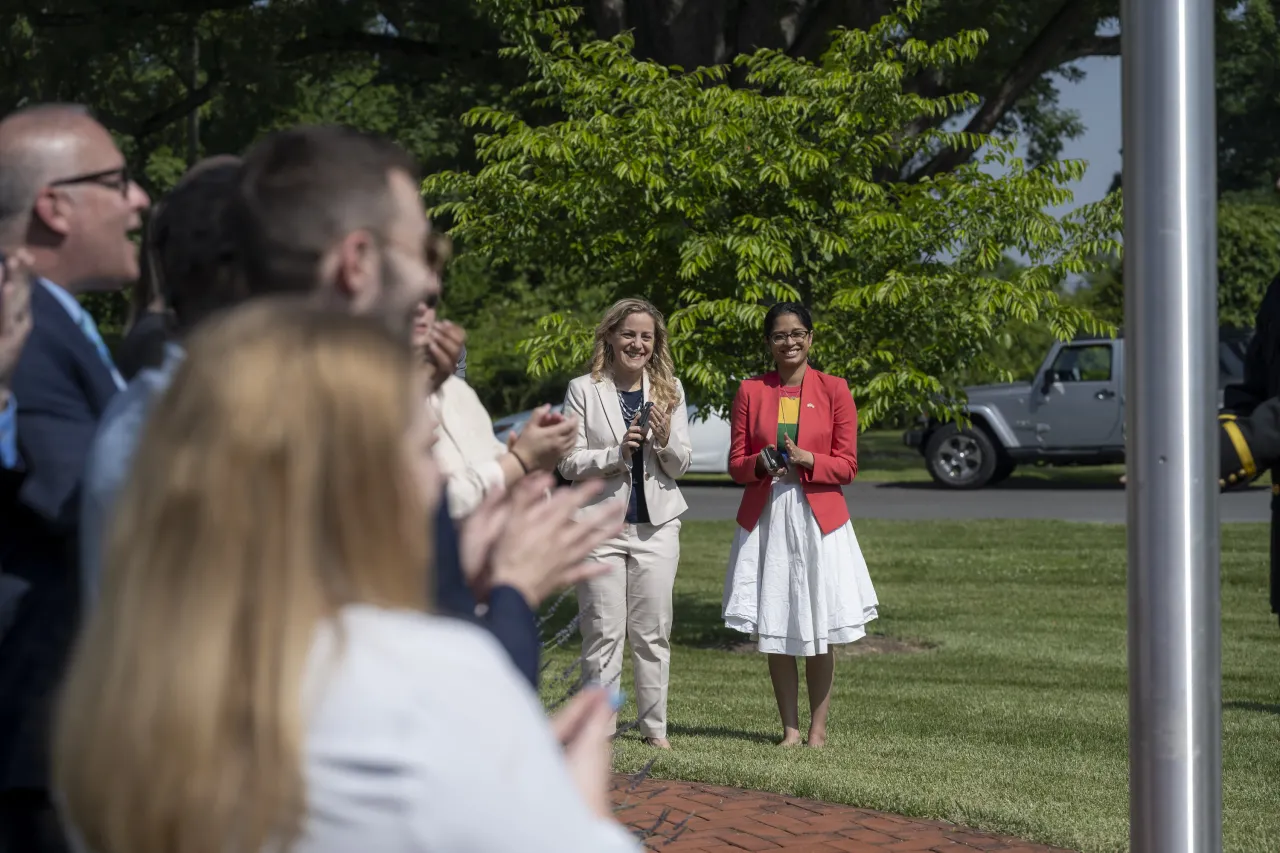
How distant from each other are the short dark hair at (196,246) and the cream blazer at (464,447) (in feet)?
1.85

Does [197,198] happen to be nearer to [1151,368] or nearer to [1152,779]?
[1151,368]

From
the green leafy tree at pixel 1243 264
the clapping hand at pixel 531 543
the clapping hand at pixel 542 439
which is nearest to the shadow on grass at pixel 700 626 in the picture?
the clapping hand at pixel 542 439

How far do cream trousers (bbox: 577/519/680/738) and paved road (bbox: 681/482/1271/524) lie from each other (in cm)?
1227

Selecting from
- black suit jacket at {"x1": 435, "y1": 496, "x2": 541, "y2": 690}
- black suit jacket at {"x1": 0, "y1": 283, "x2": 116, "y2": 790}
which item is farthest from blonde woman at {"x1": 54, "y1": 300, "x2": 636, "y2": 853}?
black suit jacket at {"x1": 0, "y1": 283, "x2": 116, "y2": 790}

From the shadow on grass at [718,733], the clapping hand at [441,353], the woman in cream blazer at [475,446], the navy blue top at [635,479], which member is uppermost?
the clapping hand at [441,353]

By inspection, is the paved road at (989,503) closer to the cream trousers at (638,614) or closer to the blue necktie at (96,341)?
the cream trousers at (638,614)

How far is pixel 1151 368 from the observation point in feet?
10.4

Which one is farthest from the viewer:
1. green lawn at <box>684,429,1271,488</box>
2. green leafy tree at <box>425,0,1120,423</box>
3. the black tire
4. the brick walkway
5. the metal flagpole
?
green lawn at <box>684,429,1271,488</box>

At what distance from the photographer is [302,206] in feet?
7.10

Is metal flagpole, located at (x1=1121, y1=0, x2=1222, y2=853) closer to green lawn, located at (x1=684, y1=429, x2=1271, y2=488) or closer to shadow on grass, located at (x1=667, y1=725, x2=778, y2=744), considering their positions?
shadow on grass, located at (x1=667, y1=725, x2=778, y2=744)

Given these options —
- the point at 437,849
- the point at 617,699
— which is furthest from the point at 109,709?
the point at 617,699

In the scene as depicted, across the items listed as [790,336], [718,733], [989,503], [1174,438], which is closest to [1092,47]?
[989,503]

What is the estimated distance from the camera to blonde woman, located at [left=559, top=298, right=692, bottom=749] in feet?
25.0

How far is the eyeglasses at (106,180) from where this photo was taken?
8.51ft
